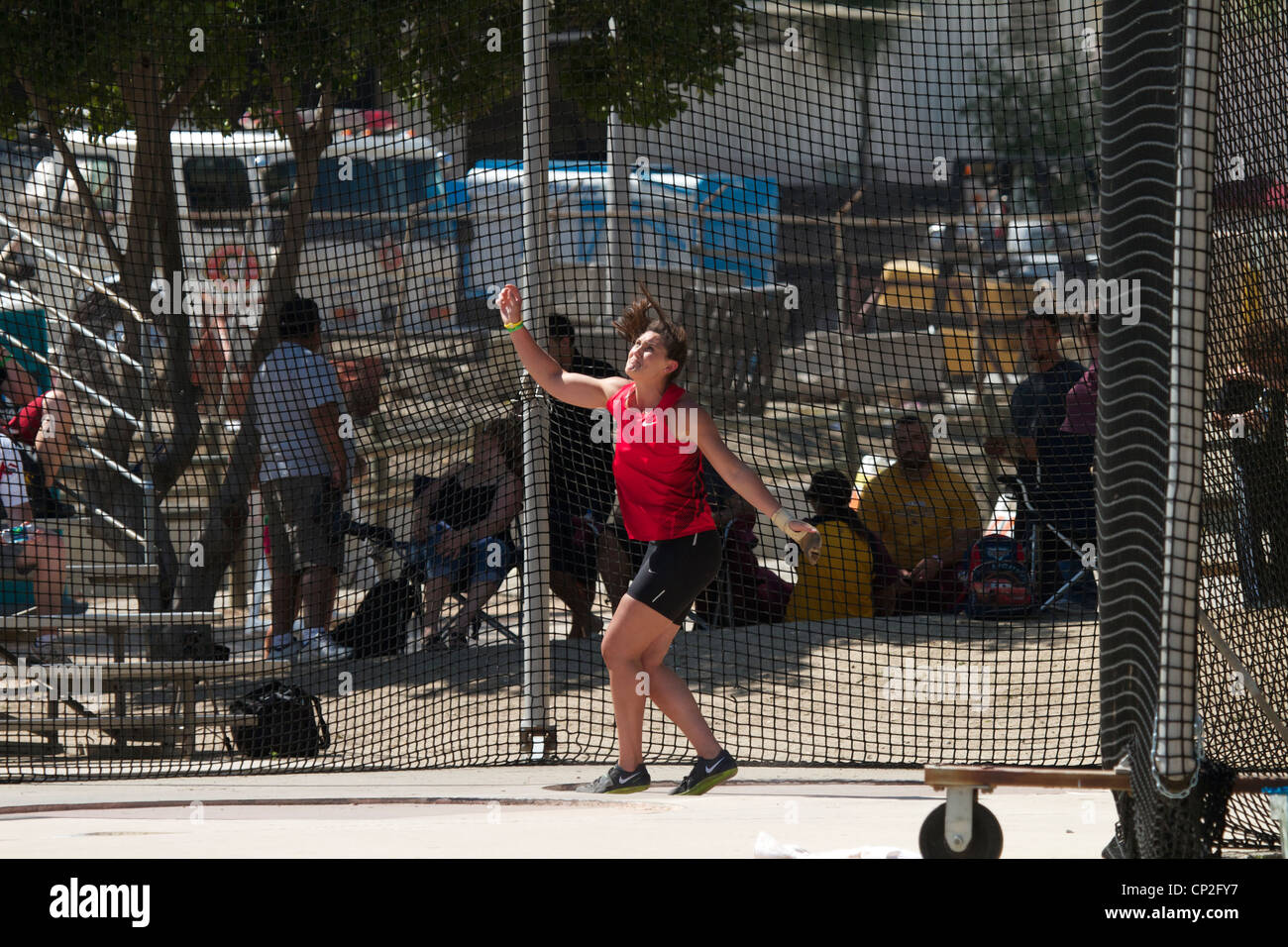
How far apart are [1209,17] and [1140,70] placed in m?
0.51

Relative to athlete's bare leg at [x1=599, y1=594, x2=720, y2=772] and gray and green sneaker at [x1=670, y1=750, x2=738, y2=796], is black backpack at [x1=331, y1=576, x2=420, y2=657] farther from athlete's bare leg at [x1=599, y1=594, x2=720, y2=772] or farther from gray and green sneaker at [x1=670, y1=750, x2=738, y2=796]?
gray and green sneaker at [x1=670, y1=750, x2=738, y2=796]

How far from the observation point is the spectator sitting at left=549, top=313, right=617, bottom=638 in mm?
6941

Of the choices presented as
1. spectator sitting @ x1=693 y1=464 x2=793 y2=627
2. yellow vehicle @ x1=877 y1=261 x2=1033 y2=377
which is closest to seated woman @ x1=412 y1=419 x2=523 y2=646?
spectator sitting @ x1=693 y1=464 x2=793 y2=627

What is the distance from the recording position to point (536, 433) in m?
6.36

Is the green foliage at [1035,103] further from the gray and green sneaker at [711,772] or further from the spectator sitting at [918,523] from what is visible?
the gray and green sneaker at [711,772]

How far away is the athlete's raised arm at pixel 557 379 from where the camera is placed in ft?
16.9

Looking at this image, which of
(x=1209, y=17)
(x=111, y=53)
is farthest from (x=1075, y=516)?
(x=111, y=53)

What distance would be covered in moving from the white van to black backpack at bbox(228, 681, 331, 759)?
231 cm

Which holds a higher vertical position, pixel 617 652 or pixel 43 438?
pixel 43 438

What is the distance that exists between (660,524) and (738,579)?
3366 mm

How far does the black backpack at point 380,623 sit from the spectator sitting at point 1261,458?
4.09m

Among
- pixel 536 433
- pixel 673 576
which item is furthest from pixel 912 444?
pixel 673 576

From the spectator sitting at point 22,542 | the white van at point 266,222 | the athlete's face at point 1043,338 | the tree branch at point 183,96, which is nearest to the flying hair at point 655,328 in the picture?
the white van at point 266,222

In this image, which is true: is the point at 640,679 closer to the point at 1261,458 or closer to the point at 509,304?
the point at 509,304
